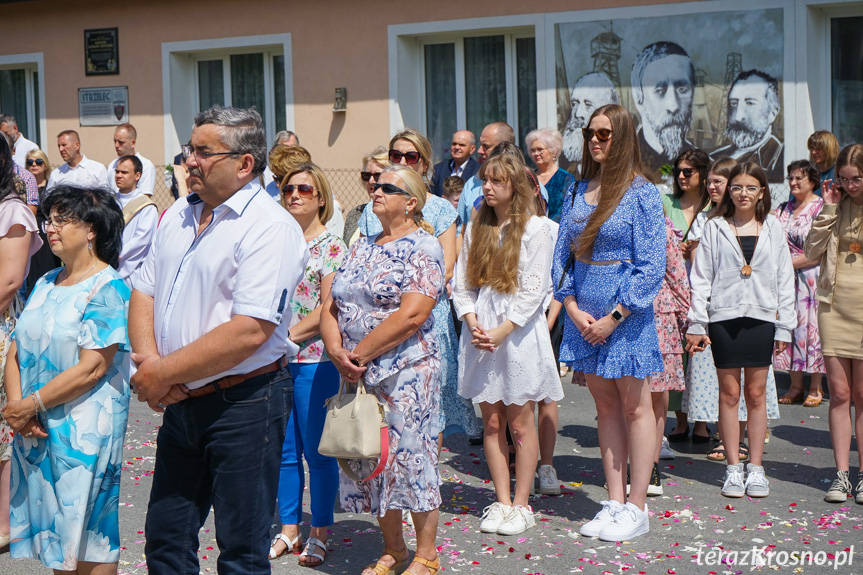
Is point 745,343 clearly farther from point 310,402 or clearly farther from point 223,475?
point 223,475

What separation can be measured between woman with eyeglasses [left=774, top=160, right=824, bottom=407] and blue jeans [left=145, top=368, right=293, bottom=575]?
591 centimetres

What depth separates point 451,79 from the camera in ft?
40.3

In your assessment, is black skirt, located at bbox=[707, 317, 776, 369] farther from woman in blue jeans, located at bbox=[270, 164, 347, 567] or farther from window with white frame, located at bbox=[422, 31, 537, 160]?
window with white frame, located at bbox=[422, 31, 537, 160]

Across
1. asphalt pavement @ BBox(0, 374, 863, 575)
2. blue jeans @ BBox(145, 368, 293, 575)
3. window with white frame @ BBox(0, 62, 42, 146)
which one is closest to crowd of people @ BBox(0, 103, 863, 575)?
blue jeans @ BBox(145, 368, 293, 575)

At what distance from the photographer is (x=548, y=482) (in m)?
6.06

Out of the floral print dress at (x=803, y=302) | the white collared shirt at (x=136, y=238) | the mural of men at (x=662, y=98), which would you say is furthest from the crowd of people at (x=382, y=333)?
the mural of men at (x=662, y=98)

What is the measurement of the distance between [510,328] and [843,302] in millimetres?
2040

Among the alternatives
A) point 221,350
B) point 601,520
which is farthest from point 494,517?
point 221,350

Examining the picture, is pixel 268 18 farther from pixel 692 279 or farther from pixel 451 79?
pixel 692 279

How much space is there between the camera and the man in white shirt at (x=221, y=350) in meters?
3.39

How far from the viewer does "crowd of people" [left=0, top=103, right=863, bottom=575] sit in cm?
351

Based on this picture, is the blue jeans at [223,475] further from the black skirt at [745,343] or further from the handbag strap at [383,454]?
the black skirt at [745,343]

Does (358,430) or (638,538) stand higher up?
(358,430)

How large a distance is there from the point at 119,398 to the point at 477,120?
8.69 metres
